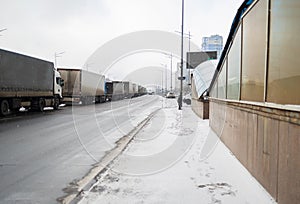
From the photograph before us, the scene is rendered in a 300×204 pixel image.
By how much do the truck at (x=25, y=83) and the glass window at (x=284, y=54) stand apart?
1656 cm

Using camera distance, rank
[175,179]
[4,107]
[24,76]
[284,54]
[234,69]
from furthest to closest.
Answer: [24,76]
[4,107]
[234,69]
[175,179]
[284,54]

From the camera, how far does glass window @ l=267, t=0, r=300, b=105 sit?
3734 millimetres

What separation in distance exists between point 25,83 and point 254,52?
59.2 feet

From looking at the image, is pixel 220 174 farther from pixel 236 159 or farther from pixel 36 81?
pixel 36 81

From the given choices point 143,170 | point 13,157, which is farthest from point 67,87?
point 143,170

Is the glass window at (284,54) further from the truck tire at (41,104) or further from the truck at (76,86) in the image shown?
the truck at (76,86)

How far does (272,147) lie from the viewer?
4.33 meters

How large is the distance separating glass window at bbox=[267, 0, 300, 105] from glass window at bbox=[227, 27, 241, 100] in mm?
2761

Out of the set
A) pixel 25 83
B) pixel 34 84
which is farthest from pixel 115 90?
pixel 25 83

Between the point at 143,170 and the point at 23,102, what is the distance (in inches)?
669

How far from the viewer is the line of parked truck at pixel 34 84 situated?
1779 cm

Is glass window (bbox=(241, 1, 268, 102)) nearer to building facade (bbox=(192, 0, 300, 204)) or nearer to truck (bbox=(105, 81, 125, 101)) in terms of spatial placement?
building facade (bbox=(192, 0, 300, 204))

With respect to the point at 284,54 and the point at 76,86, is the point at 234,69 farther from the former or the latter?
the point at 76,86

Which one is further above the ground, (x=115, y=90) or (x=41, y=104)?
(x=115, y=90)
